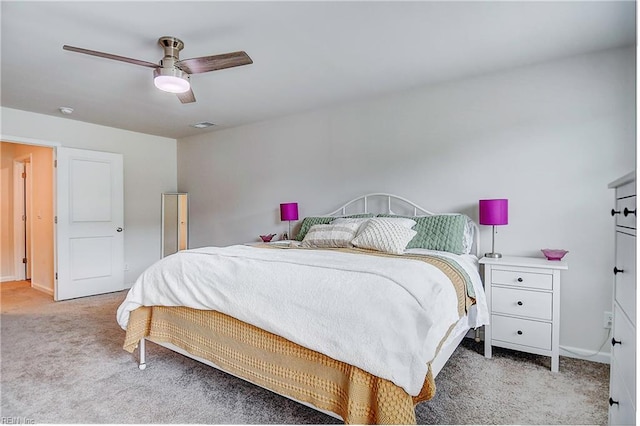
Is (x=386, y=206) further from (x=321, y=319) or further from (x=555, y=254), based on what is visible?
(x=321, y=319)

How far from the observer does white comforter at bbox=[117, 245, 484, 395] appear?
1325 mm

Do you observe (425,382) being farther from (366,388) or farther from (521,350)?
(521,350)

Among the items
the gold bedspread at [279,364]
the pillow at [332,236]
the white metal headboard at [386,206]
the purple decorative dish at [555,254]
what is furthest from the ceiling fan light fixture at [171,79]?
the purple decorative dish at [555,254]

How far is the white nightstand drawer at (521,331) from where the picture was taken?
2324mm

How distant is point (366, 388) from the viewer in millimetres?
1354

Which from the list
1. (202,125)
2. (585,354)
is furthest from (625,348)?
(202,125)

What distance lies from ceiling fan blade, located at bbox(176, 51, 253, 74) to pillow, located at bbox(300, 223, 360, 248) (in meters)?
1.55

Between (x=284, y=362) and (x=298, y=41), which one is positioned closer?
(x=284, y=362)

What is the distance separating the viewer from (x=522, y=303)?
7.88 ft

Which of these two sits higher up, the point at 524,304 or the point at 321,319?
the point at 321,319

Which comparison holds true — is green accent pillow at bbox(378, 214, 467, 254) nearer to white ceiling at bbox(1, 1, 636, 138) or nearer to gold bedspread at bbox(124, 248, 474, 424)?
gold bedspread at bbox(124, 248, 474, 424)

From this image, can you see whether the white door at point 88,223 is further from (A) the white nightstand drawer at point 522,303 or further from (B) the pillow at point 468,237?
(A) the white nightstand drawer at point 522,303

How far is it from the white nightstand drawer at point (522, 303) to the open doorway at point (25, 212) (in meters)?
5.58

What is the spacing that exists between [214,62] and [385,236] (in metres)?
1.72
